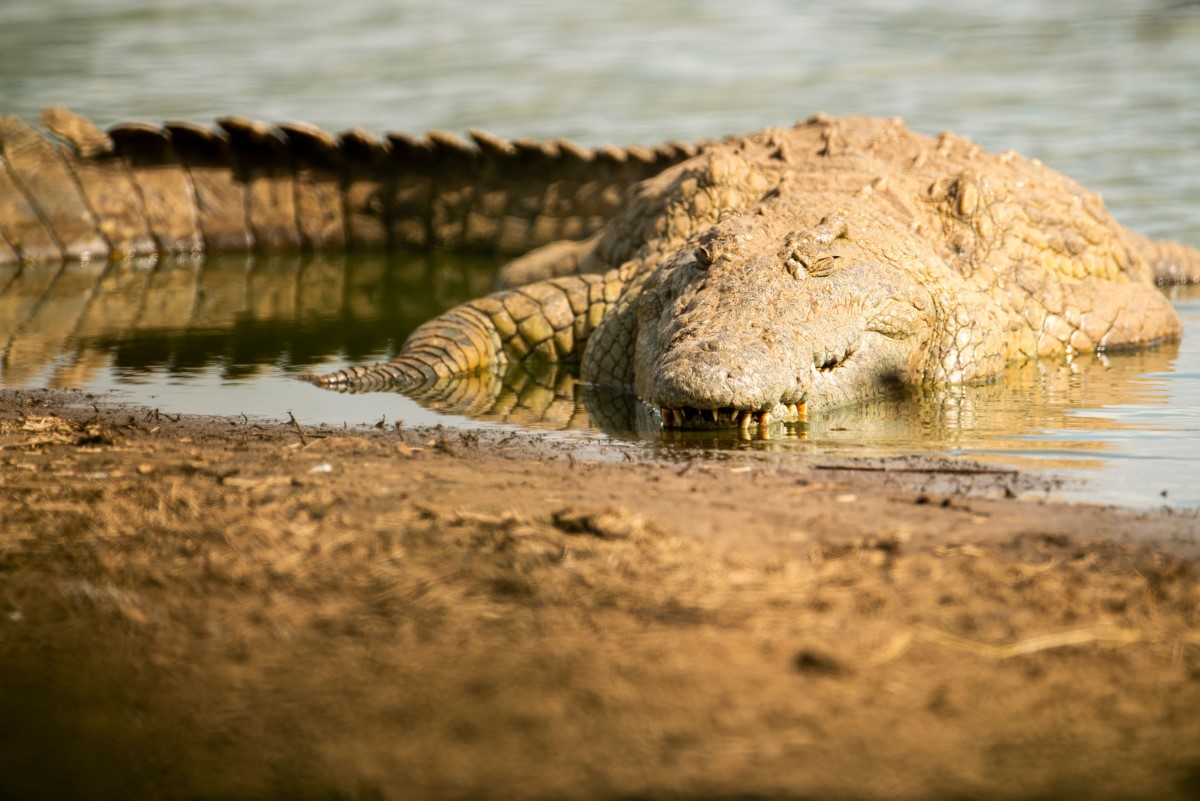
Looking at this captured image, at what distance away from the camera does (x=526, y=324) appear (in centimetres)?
709

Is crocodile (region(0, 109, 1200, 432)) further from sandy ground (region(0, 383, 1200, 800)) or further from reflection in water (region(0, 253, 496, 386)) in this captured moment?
sandy ground (region(0, 383, 1200, 800))

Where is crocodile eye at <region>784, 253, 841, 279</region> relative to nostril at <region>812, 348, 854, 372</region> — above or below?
above

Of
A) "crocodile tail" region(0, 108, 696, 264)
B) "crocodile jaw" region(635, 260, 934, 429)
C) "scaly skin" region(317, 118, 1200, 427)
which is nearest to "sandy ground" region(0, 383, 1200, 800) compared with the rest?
"crocodile jaw" region(635, 260, 934, 429)

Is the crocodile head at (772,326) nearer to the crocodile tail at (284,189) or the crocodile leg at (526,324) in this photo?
the crocodile leg at (526,324)

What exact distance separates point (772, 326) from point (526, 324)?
201 centimetres

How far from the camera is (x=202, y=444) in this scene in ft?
14.7

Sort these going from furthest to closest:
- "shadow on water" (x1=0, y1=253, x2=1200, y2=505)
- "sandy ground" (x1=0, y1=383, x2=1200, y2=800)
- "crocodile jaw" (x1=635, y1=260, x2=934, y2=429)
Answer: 1. "crocodile jaw" (x1=635, y1=260, x2=934, y2=429)
2. "shadow on water" (x1=0, y1=253, x2=1200, y2=505)
3. "sandy ground" (x1=0, y1=383, x2=1200, y2=800)

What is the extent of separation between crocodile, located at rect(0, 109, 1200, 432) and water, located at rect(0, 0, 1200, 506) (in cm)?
30

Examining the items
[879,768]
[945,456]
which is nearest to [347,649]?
[879,768]

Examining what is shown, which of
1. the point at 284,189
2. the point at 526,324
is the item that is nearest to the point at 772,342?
the point at 526,324

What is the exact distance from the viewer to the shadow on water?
488 cm

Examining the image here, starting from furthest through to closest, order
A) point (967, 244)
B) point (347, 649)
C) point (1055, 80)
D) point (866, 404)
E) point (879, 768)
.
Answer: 1. point (1055, 80)
2. point (967, 244)
3. point (866, 404)
4. point (347, 649)
5. point (879, 768)

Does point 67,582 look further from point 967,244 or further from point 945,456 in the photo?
point 967,244

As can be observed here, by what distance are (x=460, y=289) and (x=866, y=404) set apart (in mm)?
3931
